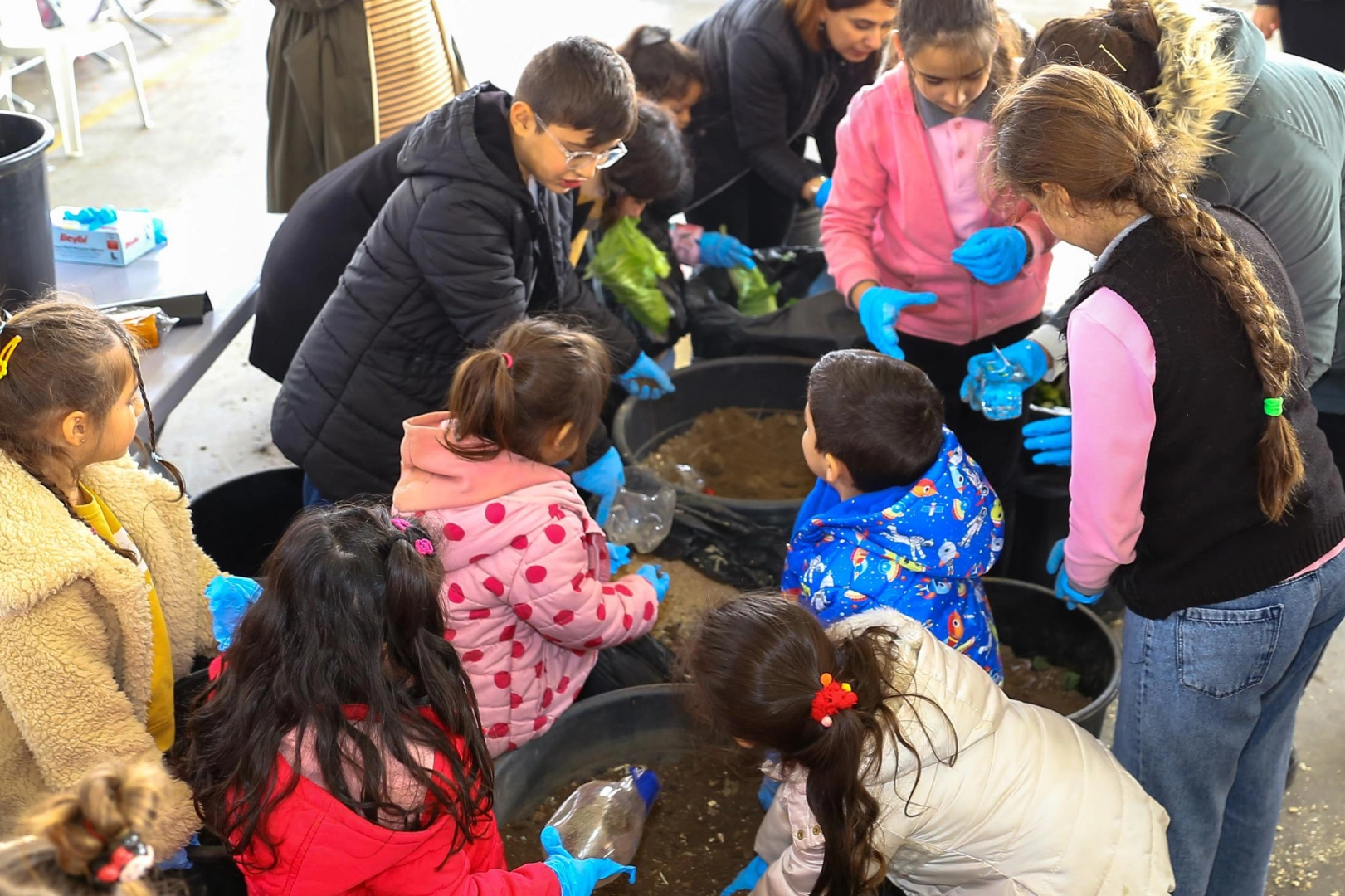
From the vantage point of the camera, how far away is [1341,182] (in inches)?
84.3

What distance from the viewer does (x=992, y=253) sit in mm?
2482

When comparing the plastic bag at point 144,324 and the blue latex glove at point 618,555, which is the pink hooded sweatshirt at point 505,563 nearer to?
the blue latex glove at point 618,555

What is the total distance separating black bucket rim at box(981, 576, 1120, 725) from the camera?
2113 mm

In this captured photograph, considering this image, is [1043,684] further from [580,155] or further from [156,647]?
[156,647]

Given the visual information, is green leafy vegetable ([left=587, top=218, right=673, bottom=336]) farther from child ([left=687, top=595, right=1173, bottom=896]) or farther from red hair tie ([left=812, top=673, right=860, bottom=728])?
red hair tie ([left=812, top=673, right=860, bottom=728])

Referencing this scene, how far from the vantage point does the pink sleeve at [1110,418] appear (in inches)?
61.4

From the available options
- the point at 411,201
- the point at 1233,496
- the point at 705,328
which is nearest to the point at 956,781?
the point at 1233,496

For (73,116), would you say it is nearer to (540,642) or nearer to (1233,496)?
(540,642)

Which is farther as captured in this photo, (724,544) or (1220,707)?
(724,544)

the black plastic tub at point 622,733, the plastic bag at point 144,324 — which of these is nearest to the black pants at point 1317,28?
the black plastic tub at point 622,733

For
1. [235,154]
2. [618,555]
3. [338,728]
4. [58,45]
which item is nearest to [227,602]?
[338,728]

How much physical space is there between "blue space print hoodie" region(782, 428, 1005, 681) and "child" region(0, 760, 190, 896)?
125 centimetres

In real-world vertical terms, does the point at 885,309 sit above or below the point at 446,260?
below

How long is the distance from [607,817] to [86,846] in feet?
4.03
